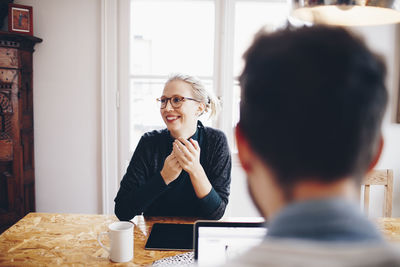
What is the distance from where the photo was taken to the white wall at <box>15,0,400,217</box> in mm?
2473

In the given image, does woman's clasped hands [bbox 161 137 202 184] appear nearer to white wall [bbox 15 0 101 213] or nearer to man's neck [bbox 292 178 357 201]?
man's neck [bbox 292 178 357 201]

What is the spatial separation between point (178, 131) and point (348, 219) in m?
1.31

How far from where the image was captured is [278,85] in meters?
0.32

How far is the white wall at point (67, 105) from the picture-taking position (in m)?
2.47

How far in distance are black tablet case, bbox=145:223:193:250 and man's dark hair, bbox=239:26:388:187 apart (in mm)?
775

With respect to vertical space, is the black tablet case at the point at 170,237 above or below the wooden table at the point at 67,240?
above

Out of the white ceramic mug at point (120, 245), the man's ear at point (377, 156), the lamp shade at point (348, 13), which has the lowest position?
the white ceramic mug at point (120, 245)

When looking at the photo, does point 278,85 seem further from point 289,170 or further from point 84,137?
point 84,137

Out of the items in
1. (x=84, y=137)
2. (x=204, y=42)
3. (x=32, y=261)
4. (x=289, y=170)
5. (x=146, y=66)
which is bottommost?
(x=32, y=261)

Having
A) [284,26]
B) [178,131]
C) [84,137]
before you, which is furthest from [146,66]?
[284,26]

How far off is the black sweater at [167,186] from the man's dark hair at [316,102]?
3.35 ft

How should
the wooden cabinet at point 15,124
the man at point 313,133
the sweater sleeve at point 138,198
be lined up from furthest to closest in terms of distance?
the wooden cabinet at point 15,124, the sweater sleeve at point 138,198, the man at point 313,133

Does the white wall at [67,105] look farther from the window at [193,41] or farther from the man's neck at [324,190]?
the man's neck at [324,190]

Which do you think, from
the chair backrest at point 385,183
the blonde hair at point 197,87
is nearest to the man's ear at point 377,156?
the blonde hair at point 197,87
